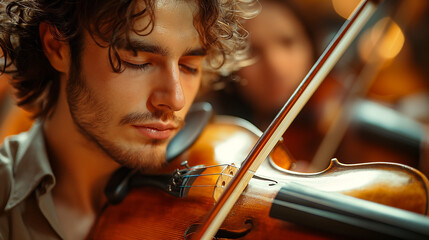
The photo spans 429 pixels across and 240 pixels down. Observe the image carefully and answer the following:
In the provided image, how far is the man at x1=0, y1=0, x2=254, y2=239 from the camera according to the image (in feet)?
1.96

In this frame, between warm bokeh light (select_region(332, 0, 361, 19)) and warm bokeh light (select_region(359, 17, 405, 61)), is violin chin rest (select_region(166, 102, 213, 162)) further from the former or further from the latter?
warm bokeh light (select_region(332, 0, 361, 19))

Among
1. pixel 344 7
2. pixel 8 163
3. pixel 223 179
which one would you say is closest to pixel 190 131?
pixel 223 179

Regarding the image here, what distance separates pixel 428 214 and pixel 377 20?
63.2 inches

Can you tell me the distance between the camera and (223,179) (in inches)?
22.6

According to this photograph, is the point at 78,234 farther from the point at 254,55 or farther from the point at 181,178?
the point at 254,55

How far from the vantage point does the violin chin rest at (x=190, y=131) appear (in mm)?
A: 771

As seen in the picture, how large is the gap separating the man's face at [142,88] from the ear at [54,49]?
5cm

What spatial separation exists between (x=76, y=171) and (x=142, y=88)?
11.0 inches

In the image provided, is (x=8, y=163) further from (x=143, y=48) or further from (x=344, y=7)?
(x=344, y=7)

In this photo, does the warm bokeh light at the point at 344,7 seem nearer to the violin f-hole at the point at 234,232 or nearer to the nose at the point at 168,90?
the nose at the point at 168,90

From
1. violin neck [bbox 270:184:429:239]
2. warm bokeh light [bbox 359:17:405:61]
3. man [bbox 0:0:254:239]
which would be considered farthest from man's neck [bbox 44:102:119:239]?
warm bokeh light [bbox 359:17:405:61]

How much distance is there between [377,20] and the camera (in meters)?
1.83

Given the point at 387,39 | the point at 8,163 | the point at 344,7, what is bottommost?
the point at 8,163

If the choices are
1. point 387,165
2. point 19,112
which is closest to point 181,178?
point 387,165
